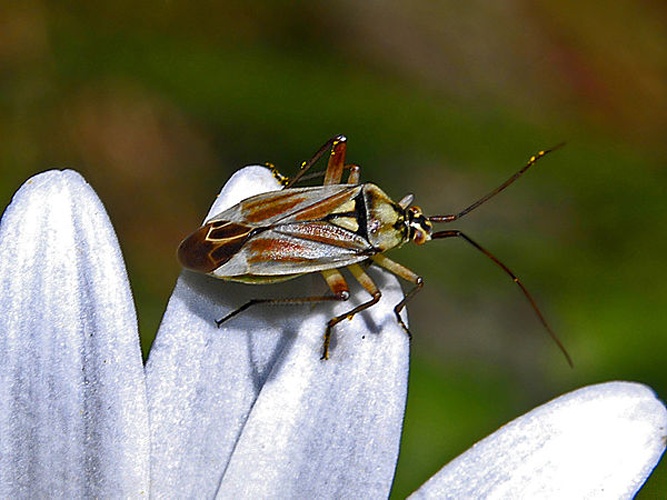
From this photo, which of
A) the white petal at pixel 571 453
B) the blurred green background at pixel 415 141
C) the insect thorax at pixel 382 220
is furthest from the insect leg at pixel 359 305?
the blurred green background at pixel 415 141

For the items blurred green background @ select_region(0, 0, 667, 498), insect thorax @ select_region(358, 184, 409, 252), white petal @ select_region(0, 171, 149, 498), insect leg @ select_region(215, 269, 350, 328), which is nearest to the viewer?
white petal @ select_region(0, 171, 149, 498)

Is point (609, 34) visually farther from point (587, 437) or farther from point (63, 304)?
point (63, 304)

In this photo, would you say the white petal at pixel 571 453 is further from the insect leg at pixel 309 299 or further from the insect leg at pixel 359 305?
the insect leg at pixel 309 299

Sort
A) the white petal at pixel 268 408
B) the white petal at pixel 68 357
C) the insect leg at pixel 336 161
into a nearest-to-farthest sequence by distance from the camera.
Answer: the white petal at pixel 68 357, the white petal at pixel 268 408, the insect leg at pixel 336 161

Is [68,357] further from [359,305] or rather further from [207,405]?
[359,305]

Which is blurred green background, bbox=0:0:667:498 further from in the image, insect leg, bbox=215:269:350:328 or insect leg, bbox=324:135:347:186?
insect leg, bbox=215:269:350:328

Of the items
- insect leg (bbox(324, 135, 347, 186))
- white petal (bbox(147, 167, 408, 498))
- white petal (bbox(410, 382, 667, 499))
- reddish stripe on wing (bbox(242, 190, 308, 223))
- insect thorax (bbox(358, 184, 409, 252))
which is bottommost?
white petal (bbox(410, 382, 667, 499))

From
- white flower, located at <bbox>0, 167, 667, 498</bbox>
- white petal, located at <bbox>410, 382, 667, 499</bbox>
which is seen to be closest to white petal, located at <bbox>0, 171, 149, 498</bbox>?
white flower, located at <bbox>0, 167, 667, 498</bbox>
